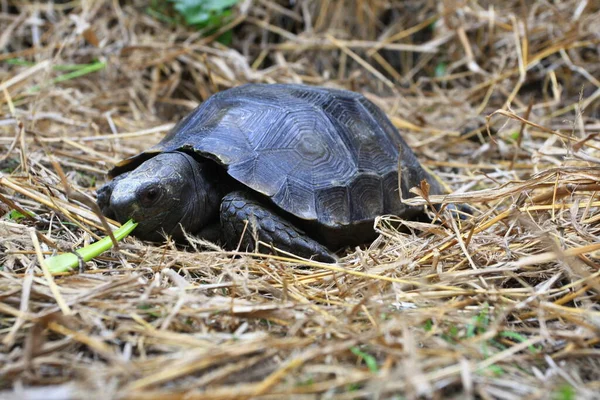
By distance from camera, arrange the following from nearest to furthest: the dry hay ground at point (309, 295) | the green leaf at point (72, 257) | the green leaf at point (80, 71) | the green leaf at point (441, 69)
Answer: the dry hay ground at point (309, 295)
the green leaf at point (72, 257)
the green leaf at point (80, 71)
the green leaf at point (441, 69)

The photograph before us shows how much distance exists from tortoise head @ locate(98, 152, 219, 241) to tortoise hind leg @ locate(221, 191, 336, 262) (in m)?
0.19

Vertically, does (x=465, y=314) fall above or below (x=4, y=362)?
below

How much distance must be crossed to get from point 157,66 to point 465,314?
4385 mm

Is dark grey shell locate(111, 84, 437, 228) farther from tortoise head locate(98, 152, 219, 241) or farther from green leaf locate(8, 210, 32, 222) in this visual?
green leaf locate(8, 210, 32, 222)

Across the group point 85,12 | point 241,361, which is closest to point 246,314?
point 241,361

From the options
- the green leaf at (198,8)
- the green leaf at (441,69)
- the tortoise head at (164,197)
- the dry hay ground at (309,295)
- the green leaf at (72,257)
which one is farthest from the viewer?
the green leaf at (441,69)

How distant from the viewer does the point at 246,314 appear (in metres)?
1.80

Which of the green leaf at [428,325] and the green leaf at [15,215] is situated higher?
the green leaf at [15,215]

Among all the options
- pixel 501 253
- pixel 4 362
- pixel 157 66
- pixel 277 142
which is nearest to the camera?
pixel 4 362

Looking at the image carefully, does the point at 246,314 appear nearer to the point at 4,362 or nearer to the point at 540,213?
the point at 4,362

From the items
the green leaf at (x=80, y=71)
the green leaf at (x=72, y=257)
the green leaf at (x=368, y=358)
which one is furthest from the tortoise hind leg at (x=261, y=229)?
the green leaf at (x=80, y=71)

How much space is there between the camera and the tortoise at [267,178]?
261cm

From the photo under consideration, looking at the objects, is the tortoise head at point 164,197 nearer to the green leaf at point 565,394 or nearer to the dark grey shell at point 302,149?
the dark grey shell at point 302,149

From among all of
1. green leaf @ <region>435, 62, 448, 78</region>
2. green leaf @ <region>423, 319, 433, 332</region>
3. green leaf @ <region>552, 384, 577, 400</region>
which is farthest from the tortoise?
green leaf @ <region>435, 62, 448, 78</region>
